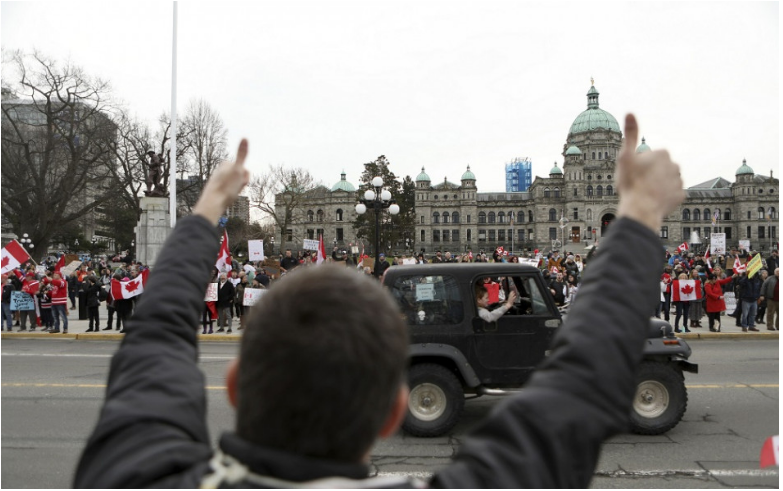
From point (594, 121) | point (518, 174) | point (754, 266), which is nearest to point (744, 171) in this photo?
point (594, 121)

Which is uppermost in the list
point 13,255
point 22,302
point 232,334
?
point 13,255

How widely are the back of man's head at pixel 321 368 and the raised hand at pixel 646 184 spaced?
0.56 m

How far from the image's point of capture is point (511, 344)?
22.7ft

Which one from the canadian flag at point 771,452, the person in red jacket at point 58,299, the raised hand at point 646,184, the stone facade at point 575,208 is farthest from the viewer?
the stone facade at point 575,208

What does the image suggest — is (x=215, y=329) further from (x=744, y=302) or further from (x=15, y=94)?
(x=15, y=94)

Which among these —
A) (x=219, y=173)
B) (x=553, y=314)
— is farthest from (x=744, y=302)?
(x=219, y=173)

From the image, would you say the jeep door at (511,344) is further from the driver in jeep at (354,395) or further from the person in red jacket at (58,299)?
the person in red jacket at (58,299)

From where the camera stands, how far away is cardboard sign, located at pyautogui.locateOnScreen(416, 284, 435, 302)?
23.4ft

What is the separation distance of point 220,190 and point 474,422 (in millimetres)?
6478

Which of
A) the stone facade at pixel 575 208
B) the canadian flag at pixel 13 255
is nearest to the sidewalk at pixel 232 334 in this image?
→ the canadian flag at pixel 13 255

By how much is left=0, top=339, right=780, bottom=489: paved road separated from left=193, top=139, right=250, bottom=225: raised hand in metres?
4.68

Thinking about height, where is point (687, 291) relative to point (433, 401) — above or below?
above

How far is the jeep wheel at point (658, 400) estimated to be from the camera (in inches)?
270

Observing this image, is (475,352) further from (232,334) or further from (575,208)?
(575,208)
